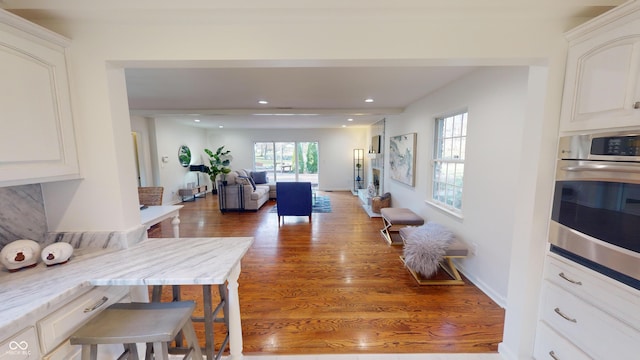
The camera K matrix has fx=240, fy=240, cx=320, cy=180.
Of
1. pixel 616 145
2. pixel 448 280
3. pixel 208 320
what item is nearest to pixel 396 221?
pixel 448 280

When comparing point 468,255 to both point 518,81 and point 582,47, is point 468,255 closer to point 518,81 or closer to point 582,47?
point 518,81

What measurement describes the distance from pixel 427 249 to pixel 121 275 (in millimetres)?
2620

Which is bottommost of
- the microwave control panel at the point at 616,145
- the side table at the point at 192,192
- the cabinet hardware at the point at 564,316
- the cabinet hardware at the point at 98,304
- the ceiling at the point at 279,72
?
the side table at the point at 192,192

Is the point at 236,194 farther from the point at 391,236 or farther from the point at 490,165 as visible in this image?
the point at 490,165

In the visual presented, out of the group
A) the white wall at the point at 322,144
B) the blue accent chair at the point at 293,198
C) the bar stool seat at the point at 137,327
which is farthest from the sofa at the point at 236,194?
the bar stool seat at the point at 137,327

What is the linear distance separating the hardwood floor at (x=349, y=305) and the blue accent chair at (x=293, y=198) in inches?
40.7

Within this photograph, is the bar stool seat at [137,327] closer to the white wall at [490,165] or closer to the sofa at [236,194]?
the white wall at [490,165]

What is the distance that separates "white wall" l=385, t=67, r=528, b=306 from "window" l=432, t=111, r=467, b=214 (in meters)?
0.18

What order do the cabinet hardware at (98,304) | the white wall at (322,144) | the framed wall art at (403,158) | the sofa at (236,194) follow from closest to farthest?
1. the cabinet hardware at (98,304)
2. the framed wall art at (403,158)
3. the sofa at (236,194)
4. the white wall at (322,144)

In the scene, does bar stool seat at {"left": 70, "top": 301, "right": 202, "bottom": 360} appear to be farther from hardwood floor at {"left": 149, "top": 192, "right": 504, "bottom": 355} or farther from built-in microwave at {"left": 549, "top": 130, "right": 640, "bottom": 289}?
built-in microwave at {"left": 549, "top": 130, "right": 640, "bottom": 289}

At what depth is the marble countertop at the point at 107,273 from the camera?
3.07 feet

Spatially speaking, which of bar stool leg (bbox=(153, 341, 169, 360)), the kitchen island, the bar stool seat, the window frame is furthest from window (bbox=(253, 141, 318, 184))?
bar stool leg (bbox=(153, 341, 169, 360))

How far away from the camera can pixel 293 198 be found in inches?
195

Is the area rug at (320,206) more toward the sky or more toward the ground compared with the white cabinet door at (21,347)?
more toward the ground
